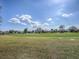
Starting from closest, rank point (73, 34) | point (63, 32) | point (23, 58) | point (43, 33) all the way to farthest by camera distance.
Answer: point (23, 58)
point (73, 34)
point (63, 32)
point (43, 33)

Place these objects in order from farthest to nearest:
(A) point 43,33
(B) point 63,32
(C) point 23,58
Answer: (A) point 43,33
(B) point 63,32
(C) point 23,58

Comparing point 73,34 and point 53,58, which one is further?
point 73,34

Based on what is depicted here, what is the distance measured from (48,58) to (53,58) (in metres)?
0.34

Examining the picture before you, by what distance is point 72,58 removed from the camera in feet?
40.5

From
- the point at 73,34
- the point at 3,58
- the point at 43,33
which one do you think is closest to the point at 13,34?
the point at 43,33

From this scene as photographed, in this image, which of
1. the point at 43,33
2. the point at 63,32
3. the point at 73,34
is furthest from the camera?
the point at 43,33

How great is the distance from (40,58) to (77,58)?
2458 millimetres

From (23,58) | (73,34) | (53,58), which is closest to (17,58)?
(23,58)

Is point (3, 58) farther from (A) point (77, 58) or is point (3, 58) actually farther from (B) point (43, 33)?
(B) point (43, 33)

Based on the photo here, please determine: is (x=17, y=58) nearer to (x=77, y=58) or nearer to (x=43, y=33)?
(x=77, y=58)

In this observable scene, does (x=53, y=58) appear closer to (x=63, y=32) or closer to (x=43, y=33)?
(x=63, y=32)

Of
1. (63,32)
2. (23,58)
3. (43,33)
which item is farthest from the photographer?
(43,33)

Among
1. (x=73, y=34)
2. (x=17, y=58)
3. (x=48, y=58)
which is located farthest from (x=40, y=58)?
(x=73, y=34)

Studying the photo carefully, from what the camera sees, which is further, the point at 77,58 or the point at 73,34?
the point at 73,34
